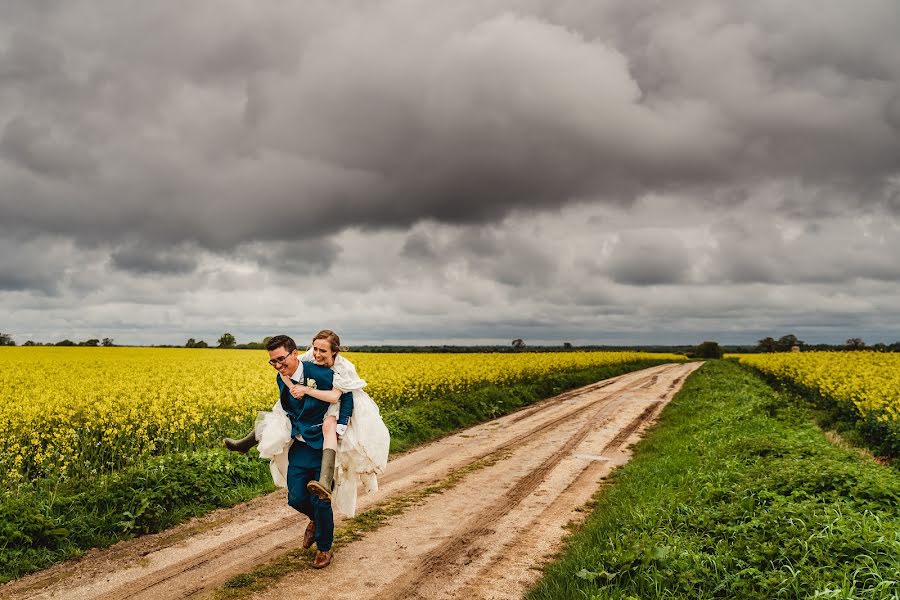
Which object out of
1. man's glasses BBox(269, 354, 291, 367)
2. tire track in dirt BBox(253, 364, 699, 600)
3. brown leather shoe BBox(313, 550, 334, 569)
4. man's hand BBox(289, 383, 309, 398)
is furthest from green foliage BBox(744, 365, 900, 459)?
man's glasses BBox(269, 354, 291, 367)

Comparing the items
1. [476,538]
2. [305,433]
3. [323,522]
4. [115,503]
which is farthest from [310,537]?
[115,503]

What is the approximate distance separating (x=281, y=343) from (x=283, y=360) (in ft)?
0.62

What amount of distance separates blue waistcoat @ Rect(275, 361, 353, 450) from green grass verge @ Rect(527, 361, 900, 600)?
2635 millimetres

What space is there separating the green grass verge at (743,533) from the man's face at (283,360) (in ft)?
11.1

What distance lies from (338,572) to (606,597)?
2.72m

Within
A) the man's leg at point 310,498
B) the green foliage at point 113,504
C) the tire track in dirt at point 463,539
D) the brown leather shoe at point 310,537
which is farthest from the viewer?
the green foliage at point 113,504

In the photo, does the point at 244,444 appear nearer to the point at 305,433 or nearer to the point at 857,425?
the point at 305,433

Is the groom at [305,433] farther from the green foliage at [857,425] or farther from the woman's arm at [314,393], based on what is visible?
the green foliage at [857,425]

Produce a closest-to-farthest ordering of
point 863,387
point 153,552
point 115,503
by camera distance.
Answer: point 153,552
point 115,503
point 863,387

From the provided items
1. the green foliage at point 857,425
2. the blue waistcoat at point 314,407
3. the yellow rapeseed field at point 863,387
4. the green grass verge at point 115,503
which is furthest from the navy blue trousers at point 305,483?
the yellow rapeseed field at point 863,387

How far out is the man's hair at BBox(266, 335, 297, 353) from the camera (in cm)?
599

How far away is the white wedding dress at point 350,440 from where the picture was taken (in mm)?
5938

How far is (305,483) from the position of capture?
6.02m

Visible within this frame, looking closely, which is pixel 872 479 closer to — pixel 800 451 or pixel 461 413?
pixel 800 451
